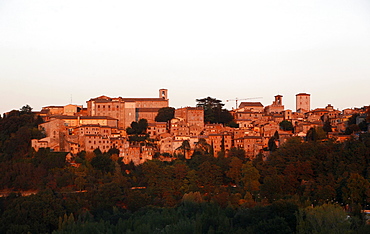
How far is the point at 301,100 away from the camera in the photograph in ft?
233

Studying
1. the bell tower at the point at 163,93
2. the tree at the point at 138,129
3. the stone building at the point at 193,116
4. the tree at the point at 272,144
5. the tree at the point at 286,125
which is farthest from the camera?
the bell tower at the point at 163,93

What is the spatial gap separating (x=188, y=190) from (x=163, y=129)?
1292 centimetres

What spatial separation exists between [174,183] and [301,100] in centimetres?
3298

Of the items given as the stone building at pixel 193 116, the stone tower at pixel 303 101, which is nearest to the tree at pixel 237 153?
the stone building at pixel 193 116

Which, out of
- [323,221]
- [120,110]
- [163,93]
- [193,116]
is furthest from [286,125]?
[323,221]

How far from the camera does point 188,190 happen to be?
41.5 m

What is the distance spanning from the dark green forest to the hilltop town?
4.08 ft

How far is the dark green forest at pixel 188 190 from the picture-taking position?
2880 centimetres

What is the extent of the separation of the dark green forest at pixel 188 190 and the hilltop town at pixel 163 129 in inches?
49.0

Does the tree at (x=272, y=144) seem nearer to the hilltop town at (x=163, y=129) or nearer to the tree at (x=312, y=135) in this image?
the hilltop town at (x=163, y=129)

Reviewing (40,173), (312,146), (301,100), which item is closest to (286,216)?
(312,146)

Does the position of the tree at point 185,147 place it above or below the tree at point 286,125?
below

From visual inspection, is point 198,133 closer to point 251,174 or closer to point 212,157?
point 212,157

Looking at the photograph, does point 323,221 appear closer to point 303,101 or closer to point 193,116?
point 193,116
